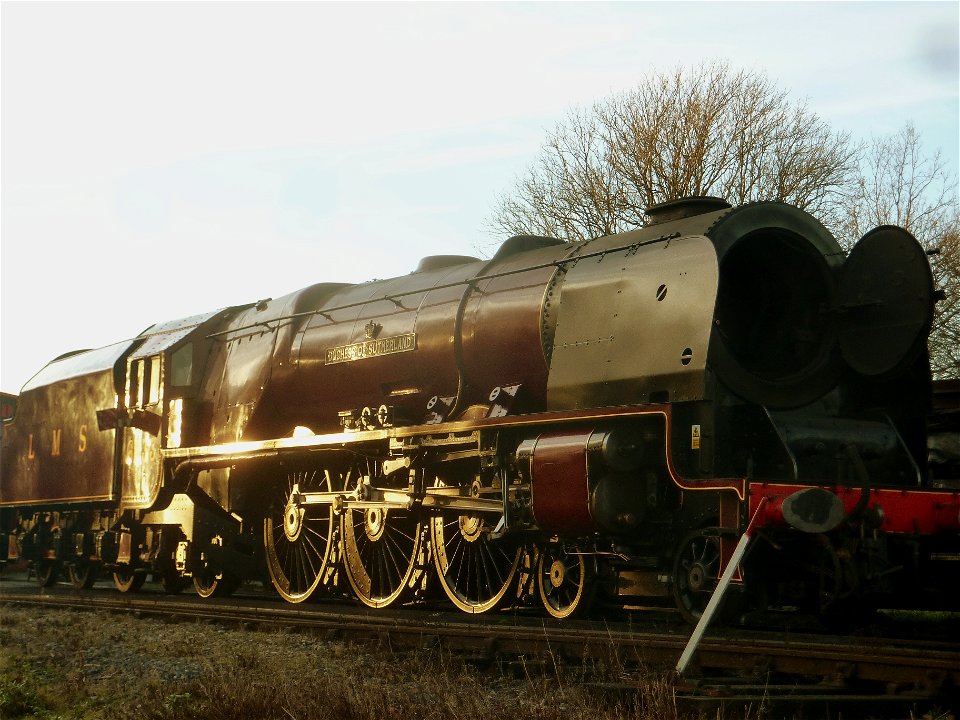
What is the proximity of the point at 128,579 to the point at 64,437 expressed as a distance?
2684 mm

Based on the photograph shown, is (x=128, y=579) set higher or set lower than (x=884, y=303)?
lower

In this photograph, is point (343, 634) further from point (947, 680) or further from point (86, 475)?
point (86, 475)

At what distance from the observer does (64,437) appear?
17438 mm

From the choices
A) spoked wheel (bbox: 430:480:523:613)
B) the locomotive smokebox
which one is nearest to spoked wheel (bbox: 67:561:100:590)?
spoked wheel (bbox: 430:480:523:613)

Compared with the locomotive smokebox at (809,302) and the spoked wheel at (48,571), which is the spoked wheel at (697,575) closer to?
the locomotive smokebox at (809,302)

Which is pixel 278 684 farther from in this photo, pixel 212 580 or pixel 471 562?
pixel 212 580

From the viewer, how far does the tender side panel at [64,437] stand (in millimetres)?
A: 16266

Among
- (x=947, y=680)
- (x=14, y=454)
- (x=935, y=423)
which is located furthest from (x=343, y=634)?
(x=14, y=454)

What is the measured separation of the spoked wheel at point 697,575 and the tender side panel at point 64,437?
9.41 meters

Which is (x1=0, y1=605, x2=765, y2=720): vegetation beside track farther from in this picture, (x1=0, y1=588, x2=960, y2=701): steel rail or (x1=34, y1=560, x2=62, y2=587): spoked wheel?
(x1=34, y1=560, x2=62, y2=587): spoked wheel

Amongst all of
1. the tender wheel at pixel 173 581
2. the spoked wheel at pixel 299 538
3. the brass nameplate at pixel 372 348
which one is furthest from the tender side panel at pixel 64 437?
the brass nameplate at pixel 372 348

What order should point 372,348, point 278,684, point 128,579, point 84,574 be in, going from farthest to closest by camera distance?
point 84,574, point 128,579, point 372,348, point 278,684

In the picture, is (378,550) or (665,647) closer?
(665,647)

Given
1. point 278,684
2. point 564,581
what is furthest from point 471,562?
point 278,684
